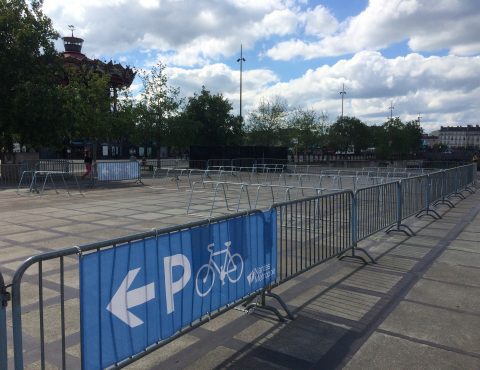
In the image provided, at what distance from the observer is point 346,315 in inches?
205

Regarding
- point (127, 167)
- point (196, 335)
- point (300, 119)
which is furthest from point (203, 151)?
point (196, 335)

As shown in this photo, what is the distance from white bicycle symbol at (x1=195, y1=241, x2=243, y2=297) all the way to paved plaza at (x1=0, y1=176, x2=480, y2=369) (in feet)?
2.03

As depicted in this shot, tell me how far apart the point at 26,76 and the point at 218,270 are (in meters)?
22.8

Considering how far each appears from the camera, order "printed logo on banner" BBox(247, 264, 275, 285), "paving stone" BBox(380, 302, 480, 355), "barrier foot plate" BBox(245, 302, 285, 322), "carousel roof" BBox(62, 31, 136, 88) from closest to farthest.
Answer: "paving stone" BBox(380, 302, 480, 355) < "printed logo on banner" BBox(247, 264, 275, 285) < "barrier foot plate" BBox(245, 302, 285, 322) < "carousel roof" BBox(62, 31, 136, 88)

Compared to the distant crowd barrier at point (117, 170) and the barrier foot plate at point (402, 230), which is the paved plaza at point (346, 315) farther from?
the distant crowd barrier at point (117, 170)

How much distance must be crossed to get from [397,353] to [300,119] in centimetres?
5503

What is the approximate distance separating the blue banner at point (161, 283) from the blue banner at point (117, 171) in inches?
693

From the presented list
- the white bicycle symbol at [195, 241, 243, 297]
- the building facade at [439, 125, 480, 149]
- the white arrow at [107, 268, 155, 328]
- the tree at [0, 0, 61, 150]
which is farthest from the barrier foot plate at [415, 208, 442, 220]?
the building facade at [439, 125, 480, 149]

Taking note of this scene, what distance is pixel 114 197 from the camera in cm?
1691

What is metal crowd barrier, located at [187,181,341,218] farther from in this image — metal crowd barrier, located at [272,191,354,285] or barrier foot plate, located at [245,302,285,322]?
barrier foot plate, located at [245,302,285,322]

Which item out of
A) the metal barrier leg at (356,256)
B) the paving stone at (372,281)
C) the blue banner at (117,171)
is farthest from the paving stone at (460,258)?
the blue banner at (117,171)

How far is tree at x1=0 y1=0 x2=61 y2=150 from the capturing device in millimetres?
22562

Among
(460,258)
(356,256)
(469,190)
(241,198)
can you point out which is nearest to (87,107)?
(241,198)

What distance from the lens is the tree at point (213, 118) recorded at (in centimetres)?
4506
